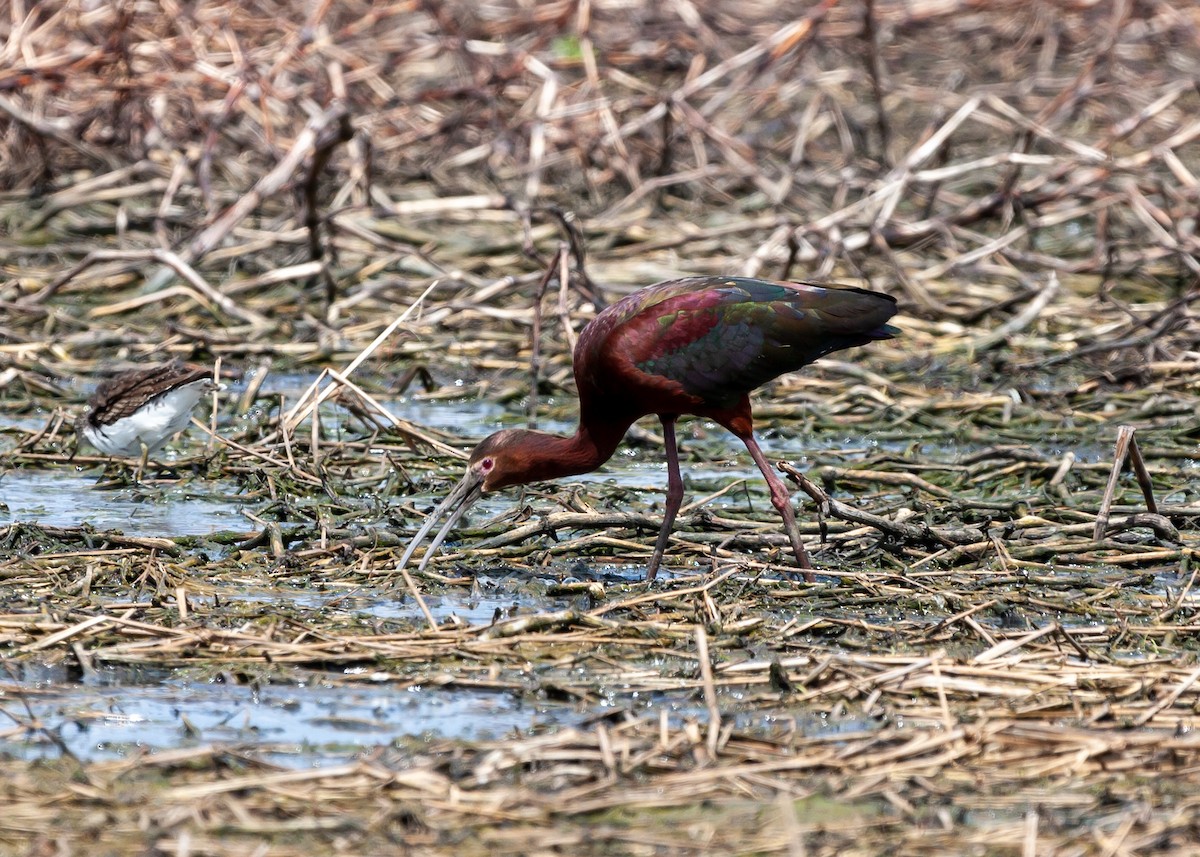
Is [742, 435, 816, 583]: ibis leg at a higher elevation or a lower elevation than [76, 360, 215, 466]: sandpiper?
higher

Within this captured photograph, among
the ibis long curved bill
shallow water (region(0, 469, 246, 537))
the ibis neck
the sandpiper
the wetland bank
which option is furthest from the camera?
the sandpiper

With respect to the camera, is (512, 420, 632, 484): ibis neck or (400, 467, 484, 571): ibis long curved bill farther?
(512, 420, 632, 484): ibis neck

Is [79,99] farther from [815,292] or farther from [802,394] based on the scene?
[815,292]

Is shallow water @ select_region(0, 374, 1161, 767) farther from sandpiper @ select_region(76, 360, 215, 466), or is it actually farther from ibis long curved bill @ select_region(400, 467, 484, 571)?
sandpiper @ select_region(76, 360, 215, 466)

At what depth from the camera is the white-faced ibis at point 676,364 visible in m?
6.42

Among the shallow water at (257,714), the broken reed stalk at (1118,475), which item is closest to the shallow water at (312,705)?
the shallow water at (257,714)

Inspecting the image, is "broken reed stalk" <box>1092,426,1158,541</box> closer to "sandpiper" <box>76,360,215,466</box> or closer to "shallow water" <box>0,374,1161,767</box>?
"shallow water" <box>0,374,1161,767</box>

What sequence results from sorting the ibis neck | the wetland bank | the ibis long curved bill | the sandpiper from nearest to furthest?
the wetland bank → the ibis long curved bill → the ibis neck → the sandpiper

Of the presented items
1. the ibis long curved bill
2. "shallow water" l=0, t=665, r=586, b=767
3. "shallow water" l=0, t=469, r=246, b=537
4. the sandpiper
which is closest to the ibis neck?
the ibis long curved bill

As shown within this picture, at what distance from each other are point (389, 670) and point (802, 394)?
4.47 metres

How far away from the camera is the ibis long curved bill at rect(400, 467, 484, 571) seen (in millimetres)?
6352

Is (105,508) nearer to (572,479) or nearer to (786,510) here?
(572,479)

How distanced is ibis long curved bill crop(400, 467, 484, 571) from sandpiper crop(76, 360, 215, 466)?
1.69 meters

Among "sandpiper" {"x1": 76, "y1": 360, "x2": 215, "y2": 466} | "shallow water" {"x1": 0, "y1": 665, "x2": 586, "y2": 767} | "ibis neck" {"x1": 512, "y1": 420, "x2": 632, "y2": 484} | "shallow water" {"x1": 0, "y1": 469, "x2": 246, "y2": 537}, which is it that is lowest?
"shallow water" {"x1": 0, "y1": 469, "x2": 246, "y2": 537}
